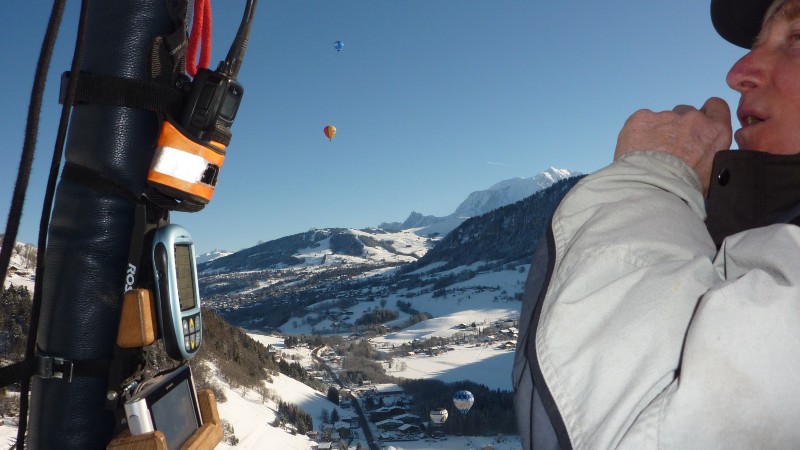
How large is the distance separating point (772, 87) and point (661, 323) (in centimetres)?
97

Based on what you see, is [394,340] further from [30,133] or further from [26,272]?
[30,133]

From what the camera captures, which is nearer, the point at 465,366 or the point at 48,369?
the point at 48,369

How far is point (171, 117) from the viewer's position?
68.1 inches

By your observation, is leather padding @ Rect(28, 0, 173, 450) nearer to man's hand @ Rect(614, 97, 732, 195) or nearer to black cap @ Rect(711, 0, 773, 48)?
man's hand @ Rect(614, 97, 732, 195)

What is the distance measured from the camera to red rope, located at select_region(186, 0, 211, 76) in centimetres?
190

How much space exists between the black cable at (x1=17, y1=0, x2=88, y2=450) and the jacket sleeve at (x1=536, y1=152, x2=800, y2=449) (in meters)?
1.60

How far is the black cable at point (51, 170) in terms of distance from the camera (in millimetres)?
1649

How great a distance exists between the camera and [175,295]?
171 cm

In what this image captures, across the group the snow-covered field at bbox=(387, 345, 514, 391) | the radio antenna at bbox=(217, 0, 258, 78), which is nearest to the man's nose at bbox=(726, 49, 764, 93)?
the radio antenna at bbox=(217, 0, 258, 78)

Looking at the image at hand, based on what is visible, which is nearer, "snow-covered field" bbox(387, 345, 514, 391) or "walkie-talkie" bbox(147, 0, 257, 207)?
"walkie-talkie" bbox(147, 0, 257, 207)

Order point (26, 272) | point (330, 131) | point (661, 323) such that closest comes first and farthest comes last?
point (661, 323), point (26, 272), point (330, 131)

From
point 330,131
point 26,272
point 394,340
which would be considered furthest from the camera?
point 394,340

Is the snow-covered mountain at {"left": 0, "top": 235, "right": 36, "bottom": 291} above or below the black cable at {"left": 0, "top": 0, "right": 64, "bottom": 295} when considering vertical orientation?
below

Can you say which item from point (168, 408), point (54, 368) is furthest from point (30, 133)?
point (168, 408)
